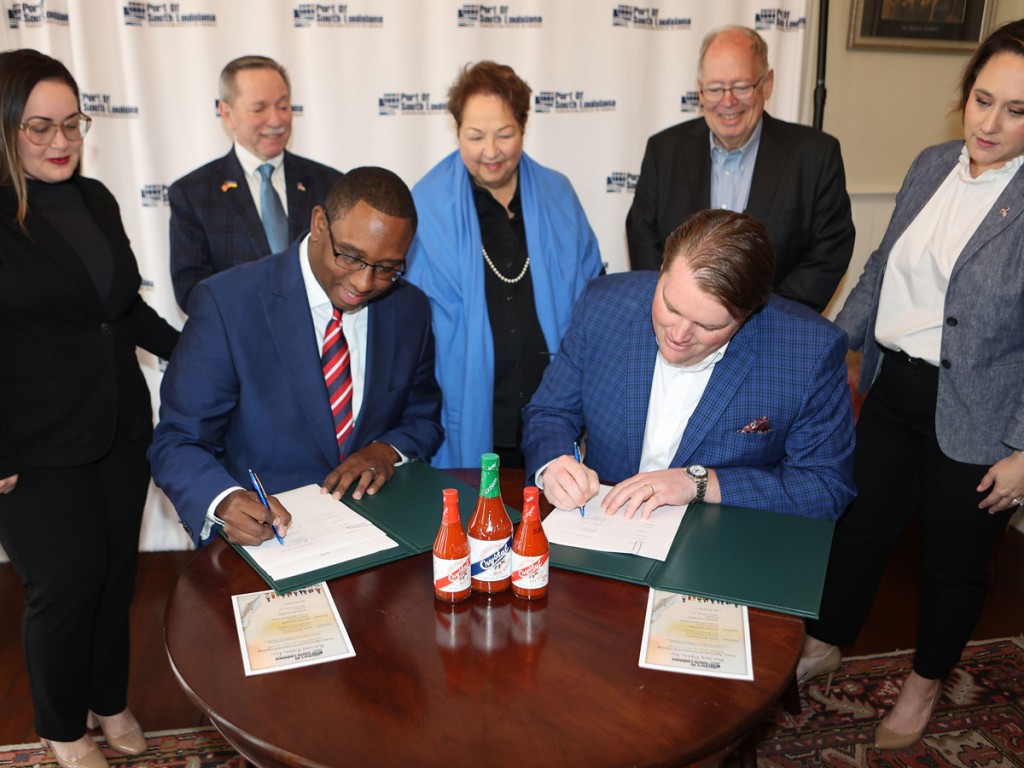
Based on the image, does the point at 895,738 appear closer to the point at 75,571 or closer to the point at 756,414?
the point at 756,414

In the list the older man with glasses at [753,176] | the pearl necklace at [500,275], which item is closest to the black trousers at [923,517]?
the older man with glasses at [753,176]

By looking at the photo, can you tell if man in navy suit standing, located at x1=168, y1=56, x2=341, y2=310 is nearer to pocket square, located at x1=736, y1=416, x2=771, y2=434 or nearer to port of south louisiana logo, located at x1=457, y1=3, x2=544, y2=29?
port of south louisiana logo, located at x1=457, y1=3, x2=544, y2=29

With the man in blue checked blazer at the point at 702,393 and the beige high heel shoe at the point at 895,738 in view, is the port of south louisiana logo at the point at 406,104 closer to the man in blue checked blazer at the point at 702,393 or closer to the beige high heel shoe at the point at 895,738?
the man in blue checked blazer at the point at 702,393

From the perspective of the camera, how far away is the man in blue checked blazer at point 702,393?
6.00ft

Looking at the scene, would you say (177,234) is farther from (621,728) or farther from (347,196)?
(621,728)

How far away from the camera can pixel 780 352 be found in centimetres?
201

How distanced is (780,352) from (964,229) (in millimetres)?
660

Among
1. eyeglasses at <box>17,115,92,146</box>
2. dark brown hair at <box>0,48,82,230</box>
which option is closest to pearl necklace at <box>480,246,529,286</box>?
eyeglasses at <box>17,115,92,146</box>

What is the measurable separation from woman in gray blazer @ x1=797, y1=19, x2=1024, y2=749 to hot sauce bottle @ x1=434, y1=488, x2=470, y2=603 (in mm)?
1411

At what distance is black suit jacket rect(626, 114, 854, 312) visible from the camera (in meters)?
2.85

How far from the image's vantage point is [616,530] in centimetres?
177

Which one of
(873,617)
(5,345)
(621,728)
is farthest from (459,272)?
(873,617)

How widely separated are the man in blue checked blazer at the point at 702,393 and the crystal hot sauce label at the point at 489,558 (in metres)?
0.33

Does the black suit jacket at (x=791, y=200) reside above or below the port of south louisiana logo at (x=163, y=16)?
below
